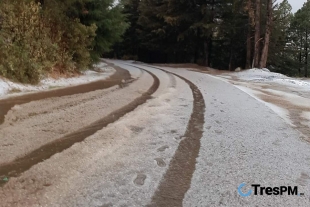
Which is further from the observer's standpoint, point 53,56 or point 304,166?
point 53,56

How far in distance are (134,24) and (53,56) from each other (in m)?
28.6

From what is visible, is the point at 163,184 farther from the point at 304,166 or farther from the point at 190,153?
the point at 304,166

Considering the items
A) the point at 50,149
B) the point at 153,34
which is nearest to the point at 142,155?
the point at 50,149

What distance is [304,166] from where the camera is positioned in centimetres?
339

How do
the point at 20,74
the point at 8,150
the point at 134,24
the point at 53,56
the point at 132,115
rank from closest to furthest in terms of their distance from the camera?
the point at 8,150 → the point at 132,115 → the point at 20,74 → the point at 53,56 → the point at 134,24

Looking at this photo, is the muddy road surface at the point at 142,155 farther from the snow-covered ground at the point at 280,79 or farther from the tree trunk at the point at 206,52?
the tree trunk at the point at 206,52

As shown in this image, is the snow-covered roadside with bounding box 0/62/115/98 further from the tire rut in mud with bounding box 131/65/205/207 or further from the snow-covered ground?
the snow-covered ground

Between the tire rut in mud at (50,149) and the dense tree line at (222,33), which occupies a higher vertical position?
the dense tree line at (222,33)

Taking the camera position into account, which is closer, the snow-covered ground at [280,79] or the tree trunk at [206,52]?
the snow-covered ground at [280,79]

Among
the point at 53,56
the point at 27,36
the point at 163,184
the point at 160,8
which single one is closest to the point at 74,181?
the point at 163,184

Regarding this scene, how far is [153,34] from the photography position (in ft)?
103

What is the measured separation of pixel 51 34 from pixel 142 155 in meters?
8.06

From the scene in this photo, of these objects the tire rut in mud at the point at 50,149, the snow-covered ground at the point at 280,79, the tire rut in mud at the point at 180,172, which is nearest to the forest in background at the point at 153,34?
the snow-covered ground at the point at 280,79

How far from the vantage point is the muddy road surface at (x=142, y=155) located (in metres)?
2.60
